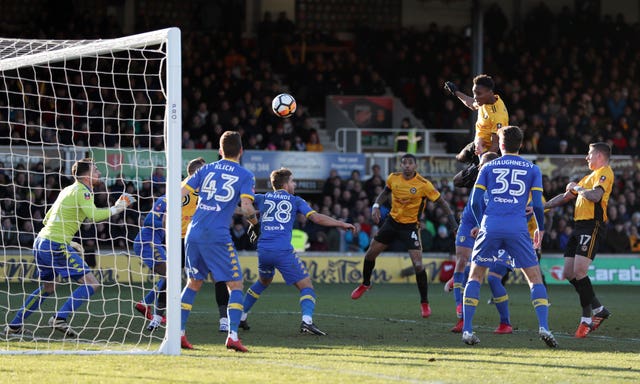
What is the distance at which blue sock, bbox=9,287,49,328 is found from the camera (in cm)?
1089

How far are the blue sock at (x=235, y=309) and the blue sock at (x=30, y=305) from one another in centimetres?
241

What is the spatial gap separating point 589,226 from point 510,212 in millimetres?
2204

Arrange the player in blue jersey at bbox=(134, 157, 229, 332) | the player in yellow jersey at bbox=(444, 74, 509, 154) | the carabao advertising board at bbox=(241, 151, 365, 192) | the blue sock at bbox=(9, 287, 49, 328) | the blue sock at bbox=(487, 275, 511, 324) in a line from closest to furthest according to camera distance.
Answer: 1. the blue sock at bbox=(9, 287, 49, 328)
2. the player in blue jersey at bbox=(134, 157, 229, 332)
3. the blue sock at bbox=(487, 275, 511, 324)
4. the player in yellow jersey at bbox=(444, 74, 509, 154)
5. the carabao advertising board at bbox=(241, 151, 365, 192)

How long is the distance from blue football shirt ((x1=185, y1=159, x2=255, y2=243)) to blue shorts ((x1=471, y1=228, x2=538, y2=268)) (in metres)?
2.29

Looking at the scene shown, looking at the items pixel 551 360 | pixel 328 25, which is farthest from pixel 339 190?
pixel 551 360

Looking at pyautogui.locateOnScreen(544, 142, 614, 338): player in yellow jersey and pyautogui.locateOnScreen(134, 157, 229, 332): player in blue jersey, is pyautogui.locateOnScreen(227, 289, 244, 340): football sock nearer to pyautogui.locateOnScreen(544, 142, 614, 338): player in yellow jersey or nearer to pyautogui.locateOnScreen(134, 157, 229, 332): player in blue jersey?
pyautogui.locateOnScreen(134, 157, 229, 332): player in blue jersey

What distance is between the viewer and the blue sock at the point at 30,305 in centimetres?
1089

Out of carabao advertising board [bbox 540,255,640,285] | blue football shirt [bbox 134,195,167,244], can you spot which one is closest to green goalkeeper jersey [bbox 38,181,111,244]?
blue football shirt [bbox 134,195,167,244]

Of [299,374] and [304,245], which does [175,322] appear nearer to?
[299,374]

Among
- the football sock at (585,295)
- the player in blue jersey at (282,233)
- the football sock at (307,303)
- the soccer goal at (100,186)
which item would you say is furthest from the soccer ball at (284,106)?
the football sock at (585,295)

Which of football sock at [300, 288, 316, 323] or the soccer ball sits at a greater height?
the soccer ball

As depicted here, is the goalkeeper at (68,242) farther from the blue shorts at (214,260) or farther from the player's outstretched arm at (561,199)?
the player's outstretched arm at (561,199)

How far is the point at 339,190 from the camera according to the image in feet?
75.9

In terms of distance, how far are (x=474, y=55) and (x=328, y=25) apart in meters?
7.83
